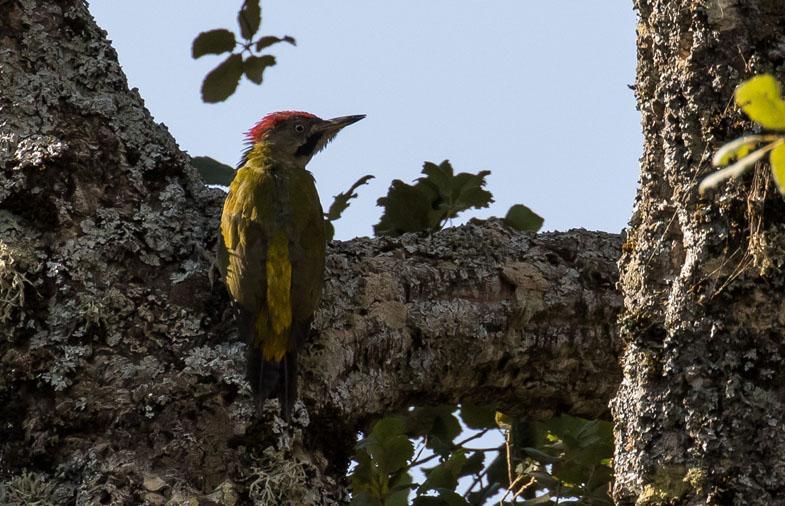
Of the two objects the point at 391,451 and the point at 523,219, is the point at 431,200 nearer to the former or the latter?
the point at 523,219

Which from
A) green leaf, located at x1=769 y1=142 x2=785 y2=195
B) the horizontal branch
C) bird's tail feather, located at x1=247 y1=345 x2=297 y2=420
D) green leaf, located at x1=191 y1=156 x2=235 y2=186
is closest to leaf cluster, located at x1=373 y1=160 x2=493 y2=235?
the horizontal branch

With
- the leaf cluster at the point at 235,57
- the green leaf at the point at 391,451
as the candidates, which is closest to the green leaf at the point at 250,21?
the leaf cluster at the point at 235,57

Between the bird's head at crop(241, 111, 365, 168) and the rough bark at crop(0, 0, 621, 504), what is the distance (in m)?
1.59

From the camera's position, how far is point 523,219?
3764mm

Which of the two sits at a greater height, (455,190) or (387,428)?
(455,190)

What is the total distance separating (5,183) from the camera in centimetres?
273

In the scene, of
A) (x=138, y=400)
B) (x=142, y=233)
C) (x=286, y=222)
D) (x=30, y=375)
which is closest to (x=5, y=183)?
(x=142, y=233)

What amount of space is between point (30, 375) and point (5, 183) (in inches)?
21.7

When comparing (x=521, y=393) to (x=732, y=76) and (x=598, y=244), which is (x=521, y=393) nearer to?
(x=598, y=244)

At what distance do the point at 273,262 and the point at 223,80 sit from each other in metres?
0.65

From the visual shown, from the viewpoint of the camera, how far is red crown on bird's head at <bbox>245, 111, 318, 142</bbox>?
190 inches

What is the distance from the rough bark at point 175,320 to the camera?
94.4 inches

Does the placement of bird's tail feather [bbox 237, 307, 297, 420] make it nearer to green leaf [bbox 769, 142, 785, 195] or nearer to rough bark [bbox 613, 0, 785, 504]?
rough bark [bbox 613, 0, 785, 504]

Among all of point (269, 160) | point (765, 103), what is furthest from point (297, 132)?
point (765, 103)
